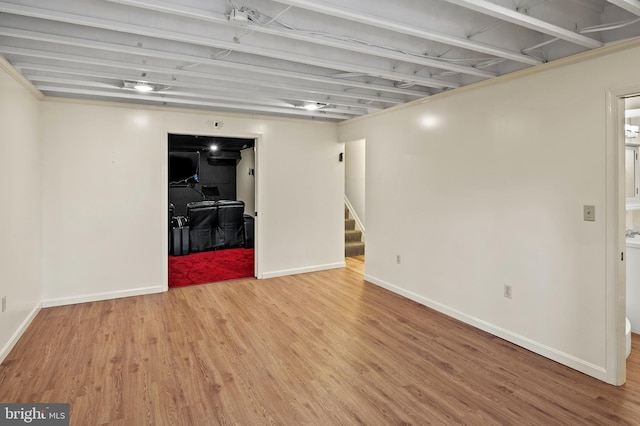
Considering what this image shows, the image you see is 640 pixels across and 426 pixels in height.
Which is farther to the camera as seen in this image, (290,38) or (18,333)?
(18,333)

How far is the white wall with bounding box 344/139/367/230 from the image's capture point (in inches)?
304

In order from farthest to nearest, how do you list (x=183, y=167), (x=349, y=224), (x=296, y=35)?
(x=183, y=167)
(x=349, y=224)
(x=296, y=35)

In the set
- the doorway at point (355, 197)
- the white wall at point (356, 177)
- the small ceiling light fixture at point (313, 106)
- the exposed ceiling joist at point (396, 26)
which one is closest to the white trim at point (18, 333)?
the exposed ceiling joist at point (396, 26)

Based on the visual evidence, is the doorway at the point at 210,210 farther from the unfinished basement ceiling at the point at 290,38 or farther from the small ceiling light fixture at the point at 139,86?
the unfinished basement ceiling at the point at 290,38

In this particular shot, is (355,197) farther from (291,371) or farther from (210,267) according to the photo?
(291,371)

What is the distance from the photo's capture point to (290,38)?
2746mm

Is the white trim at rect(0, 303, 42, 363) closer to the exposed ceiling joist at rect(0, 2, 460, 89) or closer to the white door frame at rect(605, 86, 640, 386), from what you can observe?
the exposed ceiling joist at rect(0, 2, 460, 89)

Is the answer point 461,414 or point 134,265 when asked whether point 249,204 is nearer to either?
point 134,265

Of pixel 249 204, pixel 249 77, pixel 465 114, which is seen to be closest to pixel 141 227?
pixel 249 77

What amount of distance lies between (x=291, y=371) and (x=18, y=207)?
281cm

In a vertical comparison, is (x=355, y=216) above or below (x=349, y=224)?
above

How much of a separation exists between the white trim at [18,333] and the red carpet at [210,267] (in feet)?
4.84

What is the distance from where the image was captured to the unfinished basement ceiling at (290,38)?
2.16m

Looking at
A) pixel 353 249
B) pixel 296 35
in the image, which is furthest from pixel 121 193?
pixel 353 249
